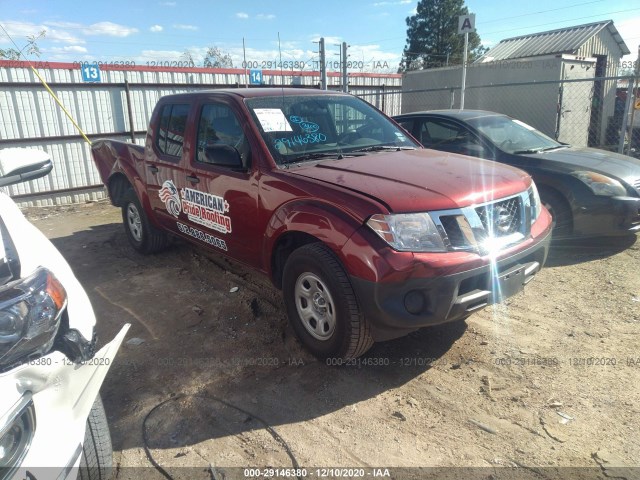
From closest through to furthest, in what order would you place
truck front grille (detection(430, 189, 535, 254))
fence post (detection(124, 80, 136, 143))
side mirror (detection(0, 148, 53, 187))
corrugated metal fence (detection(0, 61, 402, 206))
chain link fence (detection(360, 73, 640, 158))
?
side mirror (detection(0, 148, 53, 187))
truck front grille (detection(430, 189, 535, 254))
corrugated metal fence (detection(0, 61, 402, 206))
fence post (detection(124, 80, 136, 143))
chain link fence (detection(360, 73, 640, 158))

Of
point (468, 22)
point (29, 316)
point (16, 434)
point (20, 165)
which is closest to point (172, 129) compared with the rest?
point (20, 165)

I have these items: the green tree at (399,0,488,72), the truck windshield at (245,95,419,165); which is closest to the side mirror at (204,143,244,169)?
the truck windshield at (245,95,419,165)

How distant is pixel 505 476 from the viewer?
7.70 ft

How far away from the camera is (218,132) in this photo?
4.18 metres

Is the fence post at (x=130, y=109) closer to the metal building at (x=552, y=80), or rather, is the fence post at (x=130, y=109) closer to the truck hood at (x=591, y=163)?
the metal building at (x=552, y=80)

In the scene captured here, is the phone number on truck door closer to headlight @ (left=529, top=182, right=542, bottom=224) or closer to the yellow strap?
headlight @ (left=529, top=182, right=542, bottom=224)

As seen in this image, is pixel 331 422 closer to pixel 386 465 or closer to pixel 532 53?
pixel 386 465

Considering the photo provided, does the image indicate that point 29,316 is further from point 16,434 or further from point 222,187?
point 222,187

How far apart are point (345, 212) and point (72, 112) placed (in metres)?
8.75

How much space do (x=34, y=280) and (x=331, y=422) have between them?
1809 mm

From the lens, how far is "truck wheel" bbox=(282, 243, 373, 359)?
115 inches

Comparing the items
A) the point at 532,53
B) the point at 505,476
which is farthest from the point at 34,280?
the point at 532,53

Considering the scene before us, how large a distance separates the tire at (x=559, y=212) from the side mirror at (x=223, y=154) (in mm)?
3657

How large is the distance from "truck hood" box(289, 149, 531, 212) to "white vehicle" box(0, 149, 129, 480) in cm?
174
